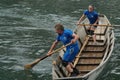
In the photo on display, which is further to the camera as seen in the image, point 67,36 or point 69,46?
point 69,46

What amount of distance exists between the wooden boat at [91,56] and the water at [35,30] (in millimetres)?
845

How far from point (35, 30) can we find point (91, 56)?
9.29m

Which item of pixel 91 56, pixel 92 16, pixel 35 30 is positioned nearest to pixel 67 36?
pixel 91 56

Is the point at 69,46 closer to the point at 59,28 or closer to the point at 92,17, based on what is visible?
the point at 59,28

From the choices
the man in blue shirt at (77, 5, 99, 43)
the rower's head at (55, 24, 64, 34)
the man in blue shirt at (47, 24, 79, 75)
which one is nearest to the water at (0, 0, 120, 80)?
the man in blue shirt at (77, 5, 99, 43)

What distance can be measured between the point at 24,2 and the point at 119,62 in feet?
69.4

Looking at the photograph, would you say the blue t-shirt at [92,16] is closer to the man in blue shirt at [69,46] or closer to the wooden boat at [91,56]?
the wooden boat at [91,56]

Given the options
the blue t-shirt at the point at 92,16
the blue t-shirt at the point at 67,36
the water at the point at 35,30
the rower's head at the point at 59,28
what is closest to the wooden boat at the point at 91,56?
the blue t-shirt at the point at 92,16

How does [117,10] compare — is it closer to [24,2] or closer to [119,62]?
[24,2]

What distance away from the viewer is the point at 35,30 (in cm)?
2712

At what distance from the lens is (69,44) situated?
1514 centimetres

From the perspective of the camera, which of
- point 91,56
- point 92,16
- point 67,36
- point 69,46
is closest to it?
point 67,36

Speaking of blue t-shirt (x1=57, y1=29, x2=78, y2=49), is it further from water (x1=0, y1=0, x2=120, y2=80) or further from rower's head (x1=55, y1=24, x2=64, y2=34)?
water (x1=0, y1=0, x2=120, y2=80)

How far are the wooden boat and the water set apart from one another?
0.85m
